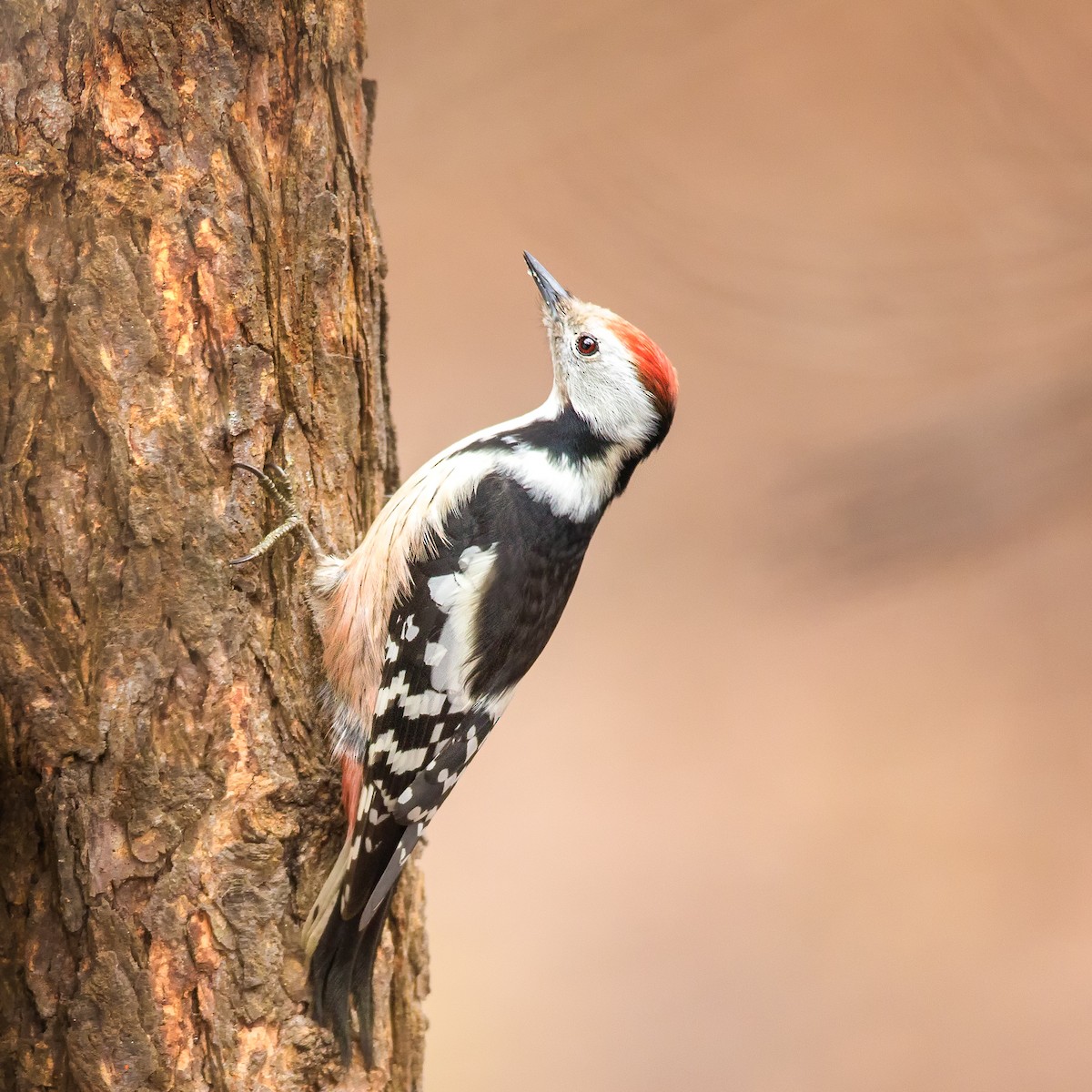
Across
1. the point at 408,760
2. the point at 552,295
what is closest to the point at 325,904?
the point at 408,760

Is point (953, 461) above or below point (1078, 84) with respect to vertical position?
below

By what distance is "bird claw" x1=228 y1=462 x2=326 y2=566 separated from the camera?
1.40m

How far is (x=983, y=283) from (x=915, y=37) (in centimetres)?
69

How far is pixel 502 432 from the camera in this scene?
67.9 inches

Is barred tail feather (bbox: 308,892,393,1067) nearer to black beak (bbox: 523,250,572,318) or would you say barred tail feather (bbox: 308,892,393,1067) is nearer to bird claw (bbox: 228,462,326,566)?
bird claw (bbox: 228,462,326,566)

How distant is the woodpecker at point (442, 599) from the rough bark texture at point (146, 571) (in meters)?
0.07

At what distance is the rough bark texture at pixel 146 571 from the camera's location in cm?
128

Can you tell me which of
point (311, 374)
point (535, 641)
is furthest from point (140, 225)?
point (535, 641)

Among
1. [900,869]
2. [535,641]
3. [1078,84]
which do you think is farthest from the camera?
[900,869]

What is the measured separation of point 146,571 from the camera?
1318 millimetres

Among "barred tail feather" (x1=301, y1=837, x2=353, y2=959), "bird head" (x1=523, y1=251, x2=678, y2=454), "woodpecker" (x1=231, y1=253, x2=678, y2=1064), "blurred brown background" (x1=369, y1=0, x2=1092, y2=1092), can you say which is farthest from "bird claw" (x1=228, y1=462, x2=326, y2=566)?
"blurred brown background" (x1=369, y1=0, x2=1092, y2=1092)

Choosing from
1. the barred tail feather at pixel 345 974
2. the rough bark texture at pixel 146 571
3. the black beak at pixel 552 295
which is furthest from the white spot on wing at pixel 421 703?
the black beak at pixel 552 295

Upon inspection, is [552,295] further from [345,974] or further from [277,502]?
[345,974]

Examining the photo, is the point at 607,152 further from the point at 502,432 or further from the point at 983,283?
the point at 502,432
